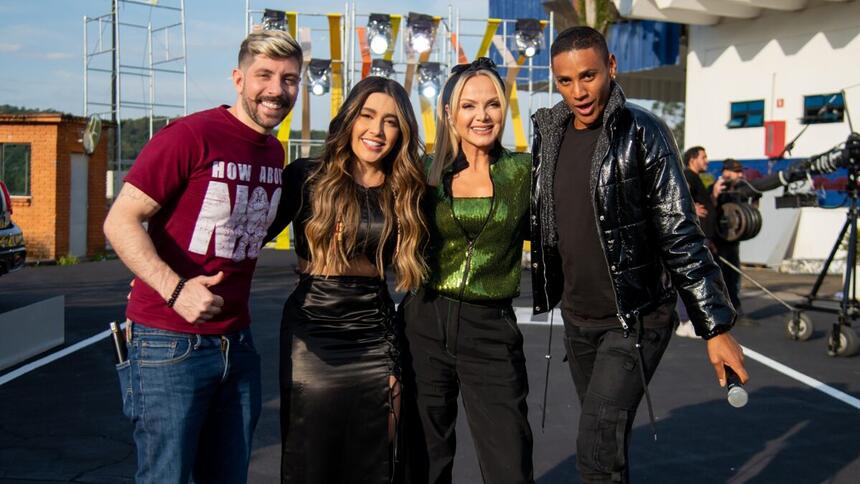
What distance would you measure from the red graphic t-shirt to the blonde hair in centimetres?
82

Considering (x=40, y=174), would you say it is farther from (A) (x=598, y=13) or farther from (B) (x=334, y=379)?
(B) (x=334, y=379)

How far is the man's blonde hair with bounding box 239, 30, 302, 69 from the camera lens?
3.00 meters

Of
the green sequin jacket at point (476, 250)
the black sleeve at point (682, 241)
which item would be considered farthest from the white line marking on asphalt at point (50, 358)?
the black sleeve at point (682, 241)

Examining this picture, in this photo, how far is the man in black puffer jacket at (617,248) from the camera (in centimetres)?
325

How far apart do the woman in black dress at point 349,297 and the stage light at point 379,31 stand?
15484 mm

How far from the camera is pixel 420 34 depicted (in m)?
18.8

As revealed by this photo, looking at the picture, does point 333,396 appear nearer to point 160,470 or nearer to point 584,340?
point 160,470

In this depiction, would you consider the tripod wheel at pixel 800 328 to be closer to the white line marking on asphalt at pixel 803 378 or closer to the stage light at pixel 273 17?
the white line marking on asphalt at pixel 803 378

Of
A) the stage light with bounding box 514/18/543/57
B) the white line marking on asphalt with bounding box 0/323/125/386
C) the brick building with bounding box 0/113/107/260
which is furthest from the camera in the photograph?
the stage light with bounding box 514/18/543/57

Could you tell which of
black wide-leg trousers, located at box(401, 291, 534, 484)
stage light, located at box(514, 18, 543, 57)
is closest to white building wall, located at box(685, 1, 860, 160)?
stage light, located at box(514, 18, 543, 57)

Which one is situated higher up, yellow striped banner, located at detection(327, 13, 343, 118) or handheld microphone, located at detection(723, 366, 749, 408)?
yellow striped banner, located at detection(327, 13, 343, 118)

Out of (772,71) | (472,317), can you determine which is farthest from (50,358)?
(772,71)

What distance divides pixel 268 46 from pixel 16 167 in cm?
1687

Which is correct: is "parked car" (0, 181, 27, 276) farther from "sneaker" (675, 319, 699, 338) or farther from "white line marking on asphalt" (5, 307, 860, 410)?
"sneaker" (675, 319, 699, 338)
